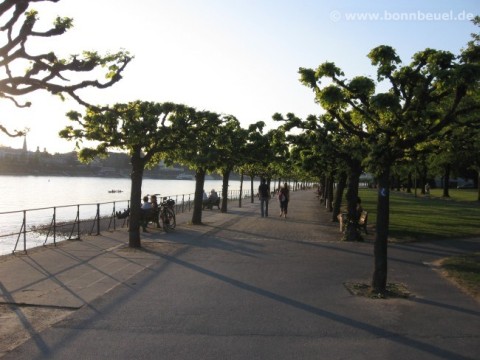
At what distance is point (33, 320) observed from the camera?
22.9 feet

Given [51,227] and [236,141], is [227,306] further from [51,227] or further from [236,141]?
[236,141]

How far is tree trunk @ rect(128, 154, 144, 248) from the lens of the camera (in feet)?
46.7

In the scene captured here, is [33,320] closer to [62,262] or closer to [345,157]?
[62,262]

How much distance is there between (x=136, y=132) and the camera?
13391mm

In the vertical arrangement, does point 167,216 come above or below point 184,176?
above

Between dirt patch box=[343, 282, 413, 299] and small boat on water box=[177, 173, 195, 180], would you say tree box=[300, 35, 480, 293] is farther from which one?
small boat on water box=[177, 173, 195, 180]

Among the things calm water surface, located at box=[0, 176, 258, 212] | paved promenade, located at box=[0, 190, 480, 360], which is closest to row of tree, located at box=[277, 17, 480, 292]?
paved promenade, located at box=[0, 190, 480, 360]

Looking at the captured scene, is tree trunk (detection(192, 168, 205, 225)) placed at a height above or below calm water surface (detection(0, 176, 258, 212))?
above

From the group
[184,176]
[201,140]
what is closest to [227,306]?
[201,140]

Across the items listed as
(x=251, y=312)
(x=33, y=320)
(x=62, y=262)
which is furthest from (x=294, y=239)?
(x=33, y=320)

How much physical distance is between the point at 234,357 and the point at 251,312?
1.94m

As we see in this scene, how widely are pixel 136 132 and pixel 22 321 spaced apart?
282 inches

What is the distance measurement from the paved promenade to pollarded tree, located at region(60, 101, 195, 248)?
209 cm

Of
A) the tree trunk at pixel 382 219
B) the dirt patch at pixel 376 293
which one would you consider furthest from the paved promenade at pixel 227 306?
the tree trunk at pixel 382 219
